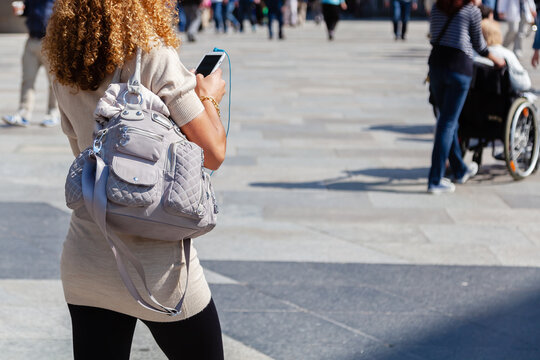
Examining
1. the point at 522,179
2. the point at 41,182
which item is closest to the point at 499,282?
the point at 522,179

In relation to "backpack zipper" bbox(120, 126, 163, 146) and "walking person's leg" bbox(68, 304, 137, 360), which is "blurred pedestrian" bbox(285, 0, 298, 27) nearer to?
"walking person's leg" bbox(68, 304, 137, 360)

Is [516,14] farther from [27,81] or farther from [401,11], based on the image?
[401,11]

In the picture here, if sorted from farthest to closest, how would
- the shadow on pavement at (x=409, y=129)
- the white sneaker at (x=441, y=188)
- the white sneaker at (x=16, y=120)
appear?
the shadow on pavement at (x=409, y=129) < the white sneaker at (x=16, y=120) < the white sneaker at (x=441, y=188)

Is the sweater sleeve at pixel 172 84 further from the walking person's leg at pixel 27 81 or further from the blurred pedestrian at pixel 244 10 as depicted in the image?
the blurred pedestrian at pixel 244 10

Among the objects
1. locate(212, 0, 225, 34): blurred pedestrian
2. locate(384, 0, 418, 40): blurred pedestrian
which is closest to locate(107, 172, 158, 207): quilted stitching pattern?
locate(384, 0, 418, 40): blurred pedestrian

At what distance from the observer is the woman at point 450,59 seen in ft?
21.1

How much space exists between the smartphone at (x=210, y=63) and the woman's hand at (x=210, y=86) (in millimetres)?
25

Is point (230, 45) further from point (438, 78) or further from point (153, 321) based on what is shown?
point (153, 321)

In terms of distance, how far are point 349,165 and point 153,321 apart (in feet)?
19.4

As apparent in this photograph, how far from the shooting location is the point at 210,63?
7.88ft

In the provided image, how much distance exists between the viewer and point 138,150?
1.95 meters

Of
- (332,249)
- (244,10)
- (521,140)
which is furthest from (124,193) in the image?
(244,10)

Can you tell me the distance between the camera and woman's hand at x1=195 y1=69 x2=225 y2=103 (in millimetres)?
2250

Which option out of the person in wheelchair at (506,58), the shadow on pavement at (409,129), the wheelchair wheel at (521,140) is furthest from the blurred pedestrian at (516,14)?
the person in wheelchair at (506,58)
